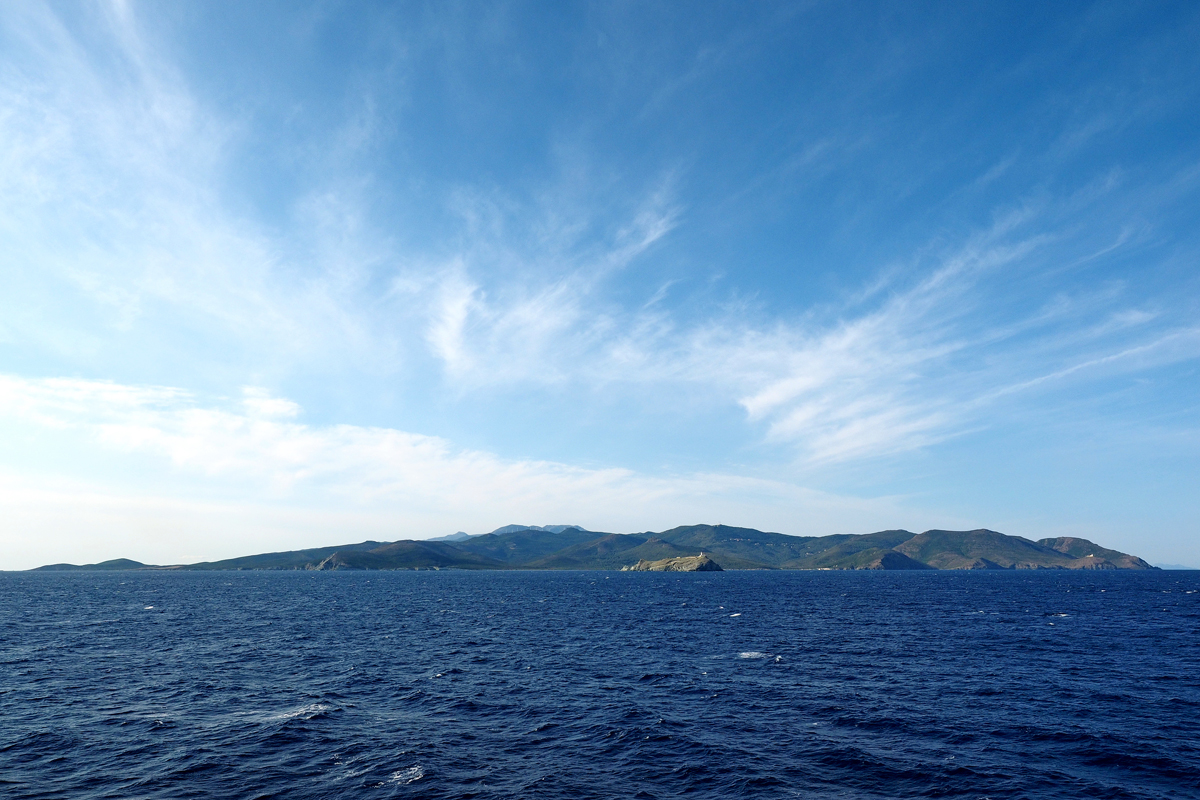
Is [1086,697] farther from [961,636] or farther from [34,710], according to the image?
[34,710]

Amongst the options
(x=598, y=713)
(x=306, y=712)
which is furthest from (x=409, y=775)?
(x=598, y=713)

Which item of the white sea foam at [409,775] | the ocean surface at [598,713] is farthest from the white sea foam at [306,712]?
the white sea foam at [409,775]

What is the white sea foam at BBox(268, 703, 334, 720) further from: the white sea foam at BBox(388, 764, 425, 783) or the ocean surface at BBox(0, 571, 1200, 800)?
the white sea foam at BBox(388, 764, 425, 783)

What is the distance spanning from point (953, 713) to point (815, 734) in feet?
56.3

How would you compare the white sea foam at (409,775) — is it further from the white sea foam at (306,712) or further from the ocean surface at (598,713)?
the white sea foam at (306,712)

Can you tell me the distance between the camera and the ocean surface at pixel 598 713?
42.9m

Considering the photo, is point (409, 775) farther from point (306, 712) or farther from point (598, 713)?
point (598, 713)

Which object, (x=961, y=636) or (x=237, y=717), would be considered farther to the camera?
(x=961, y=636)

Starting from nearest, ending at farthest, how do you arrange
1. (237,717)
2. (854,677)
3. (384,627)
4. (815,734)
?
(815,734)
(237,717)
(854,677)
(384,627)

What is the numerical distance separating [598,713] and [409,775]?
21.4 meters

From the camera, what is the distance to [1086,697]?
6588 cm

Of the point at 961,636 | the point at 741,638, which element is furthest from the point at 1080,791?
the point at 961,636

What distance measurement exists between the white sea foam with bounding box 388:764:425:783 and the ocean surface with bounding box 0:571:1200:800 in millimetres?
201

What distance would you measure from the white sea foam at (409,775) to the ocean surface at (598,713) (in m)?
0.20
